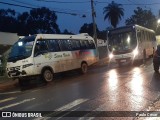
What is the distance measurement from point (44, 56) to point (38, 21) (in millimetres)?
50327

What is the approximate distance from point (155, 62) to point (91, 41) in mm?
6936

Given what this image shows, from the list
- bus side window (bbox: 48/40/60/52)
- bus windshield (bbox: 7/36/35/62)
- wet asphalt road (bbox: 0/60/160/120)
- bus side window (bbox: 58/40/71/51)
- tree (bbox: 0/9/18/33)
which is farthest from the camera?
tree (bbox: 0/9/18/33)

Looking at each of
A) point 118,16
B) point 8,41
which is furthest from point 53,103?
point 118,16

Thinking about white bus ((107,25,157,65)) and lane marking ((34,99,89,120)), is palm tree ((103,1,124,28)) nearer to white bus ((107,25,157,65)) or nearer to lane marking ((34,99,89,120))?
white bus ((107,25,157,65))

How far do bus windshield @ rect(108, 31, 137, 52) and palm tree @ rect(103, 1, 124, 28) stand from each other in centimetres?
5278

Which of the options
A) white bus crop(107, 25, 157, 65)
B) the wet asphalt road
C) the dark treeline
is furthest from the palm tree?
the wet asphalt road

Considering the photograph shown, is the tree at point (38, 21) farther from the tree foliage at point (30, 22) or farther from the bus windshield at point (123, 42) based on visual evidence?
the bus windshield at point (123, 42)

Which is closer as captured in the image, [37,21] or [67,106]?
[67,106]

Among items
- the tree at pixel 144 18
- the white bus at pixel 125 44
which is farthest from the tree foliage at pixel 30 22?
the white bus at pixel 125 44

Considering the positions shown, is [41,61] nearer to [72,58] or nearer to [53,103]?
[72,58]

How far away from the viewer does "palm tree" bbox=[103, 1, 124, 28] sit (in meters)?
77.4

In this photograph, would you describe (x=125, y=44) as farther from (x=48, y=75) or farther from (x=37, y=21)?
(x=37, y=21)

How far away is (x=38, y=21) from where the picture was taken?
66.7 meters

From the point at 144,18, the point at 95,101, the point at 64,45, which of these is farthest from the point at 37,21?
the point at 95,101
